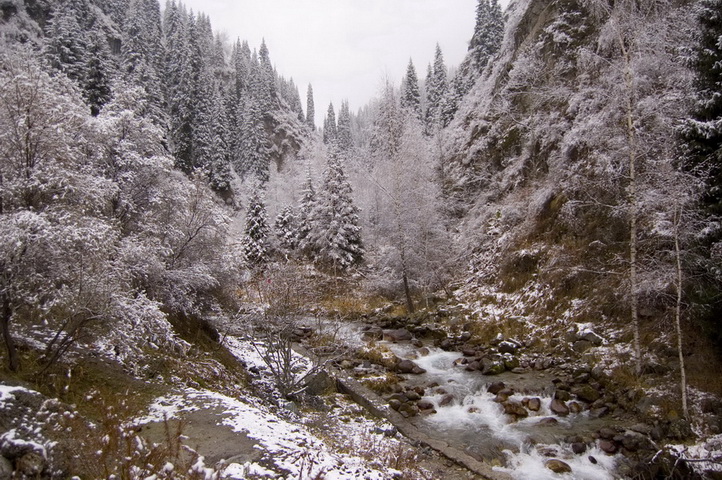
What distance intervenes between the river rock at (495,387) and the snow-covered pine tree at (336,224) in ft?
60.5

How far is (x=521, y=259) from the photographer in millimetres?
19203

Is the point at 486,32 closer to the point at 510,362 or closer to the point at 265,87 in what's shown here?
the point at 510,362

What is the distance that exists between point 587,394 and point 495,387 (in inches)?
99.5

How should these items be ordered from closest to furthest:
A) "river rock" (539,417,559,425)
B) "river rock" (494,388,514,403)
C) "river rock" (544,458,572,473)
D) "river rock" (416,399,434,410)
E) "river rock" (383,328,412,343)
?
"river rock" (544,458,572,473), "river rock" (539,417,559,425), "river rock" (494,388,514,403), "river rock" (416,399,434,410), "river rock" (383,328,412,343)

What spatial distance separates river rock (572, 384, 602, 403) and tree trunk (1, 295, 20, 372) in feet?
43.1

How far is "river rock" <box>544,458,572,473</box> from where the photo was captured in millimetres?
8461

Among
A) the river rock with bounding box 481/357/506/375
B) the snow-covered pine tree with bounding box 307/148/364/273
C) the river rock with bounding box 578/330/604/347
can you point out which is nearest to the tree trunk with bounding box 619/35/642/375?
the river rock with bounding box 578/330/604/347

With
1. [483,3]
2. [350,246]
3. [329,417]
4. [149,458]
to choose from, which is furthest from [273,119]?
[149,458]

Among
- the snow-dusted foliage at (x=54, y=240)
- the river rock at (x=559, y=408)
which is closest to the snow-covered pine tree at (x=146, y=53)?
the snow-dusted foliage at (x=54, y=240)

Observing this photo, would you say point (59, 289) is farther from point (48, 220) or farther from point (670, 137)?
point (670, 137)

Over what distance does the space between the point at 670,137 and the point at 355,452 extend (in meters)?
11.0

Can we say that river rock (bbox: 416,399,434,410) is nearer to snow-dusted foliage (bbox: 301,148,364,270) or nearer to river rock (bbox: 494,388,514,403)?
river rock (bbox: 494,388,514,403)

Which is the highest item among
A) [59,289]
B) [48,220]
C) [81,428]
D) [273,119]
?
[273,119]

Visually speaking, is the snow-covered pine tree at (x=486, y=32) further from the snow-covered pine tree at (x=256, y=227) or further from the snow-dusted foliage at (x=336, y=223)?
the snow-covered pine tree at (x=256, y=227)
